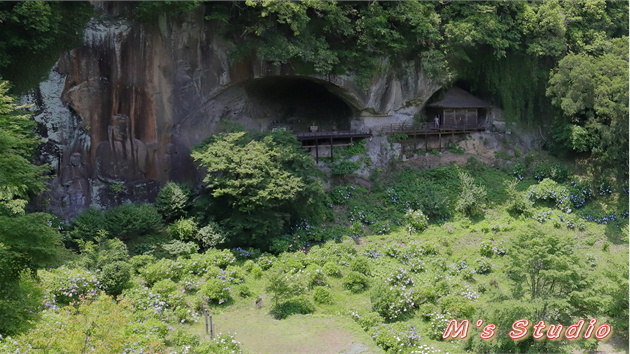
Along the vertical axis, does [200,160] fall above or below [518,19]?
below

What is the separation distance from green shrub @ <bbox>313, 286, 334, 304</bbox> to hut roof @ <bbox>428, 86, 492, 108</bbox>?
14.5 meters

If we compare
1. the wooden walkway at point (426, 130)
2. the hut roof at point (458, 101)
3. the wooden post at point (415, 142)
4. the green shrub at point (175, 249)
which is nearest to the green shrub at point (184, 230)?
the green shrub at point (175, 249)

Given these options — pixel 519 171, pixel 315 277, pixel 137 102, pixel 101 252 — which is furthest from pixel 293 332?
pixel 519 171

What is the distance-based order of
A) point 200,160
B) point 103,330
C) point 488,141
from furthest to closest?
point 488,141 → point 200,160 → point 103,330

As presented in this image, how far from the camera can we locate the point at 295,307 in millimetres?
18750

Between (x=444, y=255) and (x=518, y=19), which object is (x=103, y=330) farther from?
(x=518, y=19)

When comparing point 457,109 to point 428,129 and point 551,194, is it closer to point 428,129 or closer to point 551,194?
point 428,129

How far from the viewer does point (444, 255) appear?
22562mm

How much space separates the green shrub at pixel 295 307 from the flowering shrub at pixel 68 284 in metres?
5.33

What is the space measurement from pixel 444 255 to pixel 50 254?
14241mm

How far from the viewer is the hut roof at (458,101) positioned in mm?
30875

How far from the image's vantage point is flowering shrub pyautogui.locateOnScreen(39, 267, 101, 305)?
17.9m

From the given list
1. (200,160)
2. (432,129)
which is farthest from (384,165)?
(200,160)

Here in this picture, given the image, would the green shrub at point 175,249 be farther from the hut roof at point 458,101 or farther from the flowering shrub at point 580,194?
the flowering shrub at point 580,194
